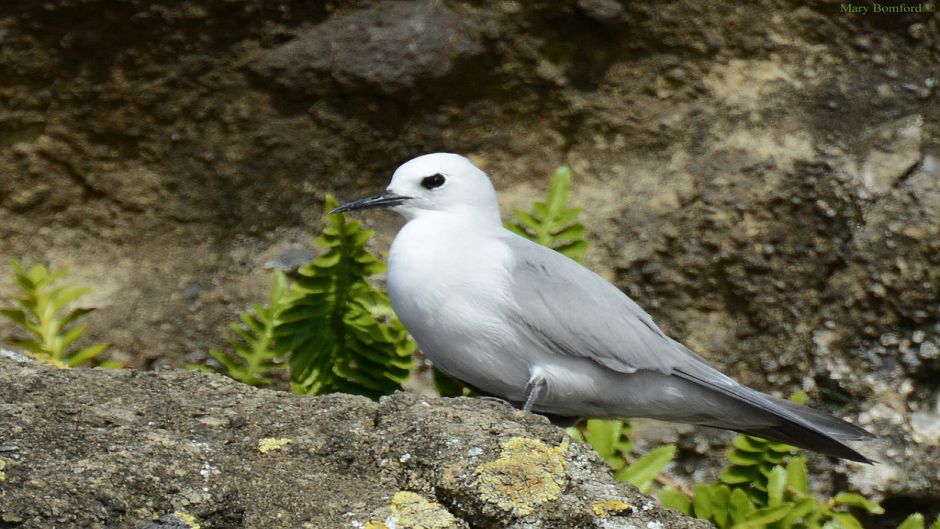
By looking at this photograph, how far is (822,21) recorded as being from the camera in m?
5.69

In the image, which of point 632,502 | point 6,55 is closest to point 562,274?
point 632,502

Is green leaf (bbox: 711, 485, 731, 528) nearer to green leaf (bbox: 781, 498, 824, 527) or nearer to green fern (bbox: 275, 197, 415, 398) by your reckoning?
green leaf (bbox: 781, 498, 824, 527)

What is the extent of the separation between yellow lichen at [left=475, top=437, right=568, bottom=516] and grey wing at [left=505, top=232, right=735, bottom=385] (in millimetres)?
965

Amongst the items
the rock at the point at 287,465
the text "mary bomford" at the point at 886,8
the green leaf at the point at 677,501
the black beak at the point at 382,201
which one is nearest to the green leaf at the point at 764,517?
the green leaf at the point at 677,501

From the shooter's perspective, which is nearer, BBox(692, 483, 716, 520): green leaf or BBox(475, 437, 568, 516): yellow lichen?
BBox(475, 437, 568, 516): yellow lichen

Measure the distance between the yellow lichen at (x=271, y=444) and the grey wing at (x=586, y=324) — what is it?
114cm

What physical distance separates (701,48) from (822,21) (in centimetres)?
58

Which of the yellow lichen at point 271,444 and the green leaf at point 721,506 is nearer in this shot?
the yellow lichen at point 271,444

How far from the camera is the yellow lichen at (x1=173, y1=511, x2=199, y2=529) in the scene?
2654 mm

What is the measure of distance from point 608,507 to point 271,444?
847 mm

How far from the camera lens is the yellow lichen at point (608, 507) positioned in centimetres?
283

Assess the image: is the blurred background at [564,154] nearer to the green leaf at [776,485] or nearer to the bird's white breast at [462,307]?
the green leaf at [776,485]

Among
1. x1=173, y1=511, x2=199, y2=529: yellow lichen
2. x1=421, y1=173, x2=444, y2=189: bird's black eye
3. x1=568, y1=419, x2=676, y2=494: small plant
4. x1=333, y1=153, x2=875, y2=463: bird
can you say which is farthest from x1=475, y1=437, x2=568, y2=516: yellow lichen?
x1=421, y1=173, x2=444, y2=189: bird's black eye

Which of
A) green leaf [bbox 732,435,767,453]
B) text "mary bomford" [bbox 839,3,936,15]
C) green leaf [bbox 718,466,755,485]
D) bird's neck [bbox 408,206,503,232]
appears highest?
text "mary bomford" [bbox 839,3,936,15]
